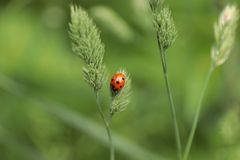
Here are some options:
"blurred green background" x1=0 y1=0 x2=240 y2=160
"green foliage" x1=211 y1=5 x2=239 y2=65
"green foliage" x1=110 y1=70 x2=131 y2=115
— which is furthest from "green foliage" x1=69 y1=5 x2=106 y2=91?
"blurred green background" x1=0 y1=0 x2=240 y2=160

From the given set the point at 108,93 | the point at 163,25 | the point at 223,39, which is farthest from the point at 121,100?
the point at 108,93

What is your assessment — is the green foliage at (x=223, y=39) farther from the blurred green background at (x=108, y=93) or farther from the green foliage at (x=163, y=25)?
the blurred green background at (x=108, y=93)

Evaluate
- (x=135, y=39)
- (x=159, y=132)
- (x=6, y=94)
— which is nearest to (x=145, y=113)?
(x=159, y=132)

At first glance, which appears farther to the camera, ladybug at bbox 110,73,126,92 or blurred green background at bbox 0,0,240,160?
blurred green background at bbox 0,0,240,160

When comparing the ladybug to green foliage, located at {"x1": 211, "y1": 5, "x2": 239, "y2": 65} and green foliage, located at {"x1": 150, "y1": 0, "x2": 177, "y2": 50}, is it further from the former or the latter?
green foliage, located at {"x1": 211, "y1": 5, "x2": 239, "y2": 65}

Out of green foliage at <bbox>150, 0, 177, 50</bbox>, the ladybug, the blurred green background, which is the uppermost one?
the blurred green background

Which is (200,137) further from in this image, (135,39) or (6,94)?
(6,94)

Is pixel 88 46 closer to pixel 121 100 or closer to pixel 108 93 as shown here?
pixel 121 100
